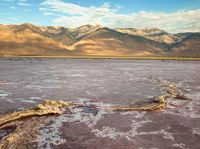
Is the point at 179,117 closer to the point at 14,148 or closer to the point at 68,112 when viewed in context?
the point at 68,112

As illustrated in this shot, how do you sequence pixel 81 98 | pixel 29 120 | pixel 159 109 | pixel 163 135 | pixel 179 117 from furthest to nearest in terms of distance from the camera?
1. pixel 81 98
2. pixel 159 109
3. pixel 179 117
4. pixel 29 120
5. pixel 163 135

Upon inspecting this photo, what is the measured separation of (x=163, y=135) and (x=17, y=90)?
24109mm

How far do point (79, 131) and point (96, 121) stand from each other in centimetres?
281

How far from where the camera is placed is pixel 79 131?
63.3 ft

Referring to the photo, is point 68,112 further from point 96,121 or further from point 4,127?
point 4,127

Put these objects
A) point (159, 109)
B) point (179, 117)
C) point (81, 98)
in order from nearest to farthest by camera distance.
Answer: point (179, 117), point (159, 109), point (81, 98)

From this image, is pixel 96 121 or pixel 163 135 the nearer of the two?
pixel 163 135

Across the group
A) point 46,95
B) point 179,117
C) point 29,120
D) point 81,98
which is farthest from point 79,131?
point 46,95

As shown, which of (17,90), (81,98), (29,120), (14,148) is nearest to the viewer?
(14,148)

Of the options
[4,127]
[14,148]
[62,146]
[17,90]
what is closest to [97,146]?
[62,146]

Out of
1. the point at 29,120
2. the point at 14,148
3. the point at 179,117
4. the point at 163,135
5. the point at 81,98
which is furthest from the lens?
the point at 81,98

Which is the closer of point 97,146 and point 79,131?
point 97,146

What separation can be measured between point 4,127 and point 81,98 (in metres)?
13.5

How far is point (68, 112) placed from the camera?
24438mm
